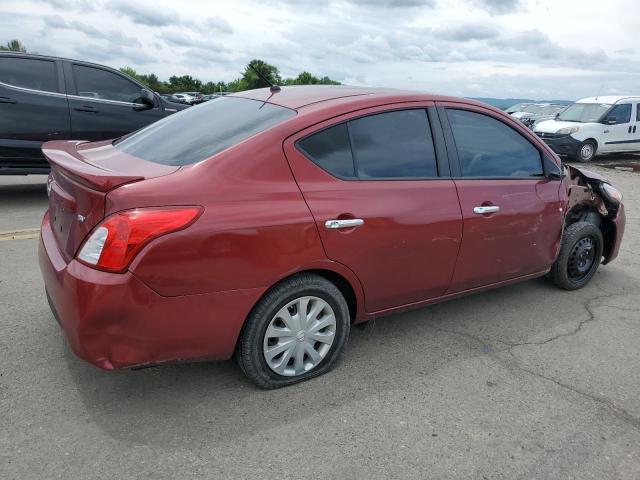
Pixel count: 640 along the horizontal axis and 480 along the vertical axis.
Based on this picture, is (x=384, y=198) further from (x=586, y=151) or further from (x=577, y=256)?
(x=586, y=151)

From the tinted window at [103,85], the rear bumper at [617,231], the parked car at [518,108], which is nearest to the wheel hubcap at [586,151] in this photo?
the parked car at [518,108]

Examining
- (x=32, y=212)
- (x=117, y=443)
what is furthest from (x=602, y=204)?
(x=32, y=212)

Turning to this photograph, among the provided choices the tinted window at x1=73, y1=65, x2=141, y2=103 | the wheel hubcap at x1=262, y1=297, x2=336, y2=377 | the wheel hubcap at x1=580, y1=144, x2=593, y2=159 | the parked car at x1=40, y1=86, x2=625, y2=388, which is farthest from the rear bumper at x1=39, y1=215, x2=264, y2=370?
the wheel hubcap at x1=580, y1=144, x2=593, y2=159

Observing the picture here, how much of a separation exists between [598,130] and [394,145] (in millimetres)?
13489

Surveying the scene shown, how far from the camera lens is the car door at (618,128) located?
14479 millimetres

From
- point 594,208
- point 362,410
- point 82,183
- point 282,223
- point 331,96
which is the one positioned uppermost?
point 331,96

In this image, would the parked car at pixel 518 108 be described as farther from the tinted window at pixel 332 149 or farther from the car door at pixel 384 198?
the tinted window at pixel 332 149

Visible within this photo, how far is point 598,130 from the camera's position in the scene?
14375 millimetres

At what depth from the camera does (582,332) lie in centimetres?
377

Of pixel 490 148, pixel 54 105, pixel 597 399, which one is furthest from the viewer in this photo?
pixel 54 105

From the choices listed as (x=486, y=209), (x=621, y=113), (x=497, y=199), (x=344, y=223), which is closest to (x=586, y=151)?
(x=621, y=113)

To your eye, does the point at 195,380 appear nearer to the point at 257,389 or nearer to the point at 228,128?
the point at 257,389

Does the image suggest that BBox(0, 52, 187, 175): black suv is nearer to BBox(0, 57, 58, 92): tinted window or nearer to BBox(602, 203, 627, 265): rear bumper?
BBox(0, 57, 58, 92): tinted window

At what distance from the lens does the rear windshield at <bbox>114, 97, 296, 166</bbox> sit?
273 centimetres
